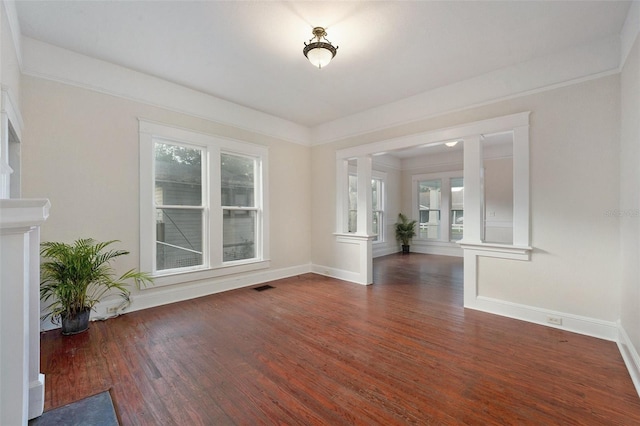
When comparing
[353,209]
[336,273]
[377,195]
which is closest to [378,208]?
[377,195]

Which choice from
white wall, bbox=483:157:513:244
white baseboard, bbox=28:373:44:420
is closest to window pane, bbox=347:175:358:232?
white wall, bbox=483:157:513:244

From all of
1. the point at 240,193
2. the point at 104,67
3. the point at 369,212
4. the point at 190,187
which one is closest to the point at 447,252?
the point at 369,212

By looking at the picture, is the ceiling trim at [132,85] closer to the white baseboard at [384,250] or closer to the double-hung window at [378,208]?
the double-hung window at [378,208]

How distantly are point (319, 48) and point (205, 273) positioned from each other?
11.2 ft

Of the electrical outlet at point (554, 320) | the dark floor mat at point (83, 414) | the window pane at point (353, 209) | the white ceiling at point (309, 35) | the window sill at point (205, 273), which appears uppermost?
the white ceiling at point (309, 35)

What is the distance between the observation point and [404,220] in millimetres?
8562

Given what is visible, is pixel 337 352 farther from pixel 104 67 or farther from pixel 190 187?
pixel 104 67

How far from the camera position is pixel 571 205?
299cm

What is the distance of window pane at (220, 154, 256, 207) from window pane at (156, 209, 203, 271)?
1.93 ft

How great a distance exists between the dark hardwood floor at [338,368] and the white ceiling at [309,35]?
9.96 ft

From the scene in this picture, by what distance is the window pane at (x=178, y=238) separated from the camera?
3895mm

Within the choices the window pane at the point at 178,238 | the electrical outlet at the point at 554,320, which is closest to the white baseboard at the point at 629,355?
the electrical outlet at the point at 554,320

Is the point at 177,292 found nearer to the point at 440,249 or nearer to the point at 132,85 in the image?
the point at 132,85

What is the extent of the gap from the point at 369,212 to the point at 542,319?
Answer: 277cm
